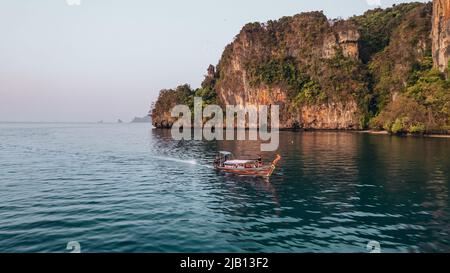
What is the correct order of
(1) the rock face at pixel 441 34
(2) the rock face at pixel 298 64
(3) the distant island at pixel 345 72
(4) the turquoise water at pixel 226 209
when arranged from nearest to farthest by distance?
(4) the turquoise water at pixel 226 209 < (3) the distant island at pixel 345 72 < (1) the rock face at pixel 441 34 < (2) the rock face at pixel 298 64

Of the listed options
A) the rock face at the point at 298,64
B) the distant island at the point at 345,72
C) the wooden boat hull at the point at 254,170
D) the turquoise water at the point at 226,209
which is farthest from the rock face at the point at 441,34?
the wooden boat hull at the point at 254,170

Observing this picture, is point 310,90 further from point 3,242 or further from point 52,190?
point 3,242

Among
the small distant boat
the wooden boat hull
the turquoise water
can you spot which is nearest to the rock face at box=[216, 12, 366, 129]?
the turquoise water

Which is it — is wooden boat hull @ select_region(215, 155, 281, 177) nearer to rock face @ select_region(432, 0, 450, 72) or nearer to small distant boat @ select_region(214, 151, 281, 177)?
small distant boat @ select_region(214, 151, 281, 177)

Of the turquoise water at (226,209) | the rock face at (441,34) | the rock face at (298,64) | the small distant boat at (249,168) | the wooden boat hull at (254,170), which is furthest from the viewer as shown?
the rock face at (298,64)

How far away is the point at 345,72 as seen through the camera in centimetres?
12875

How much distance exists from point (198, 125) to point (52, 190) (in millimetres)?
137640

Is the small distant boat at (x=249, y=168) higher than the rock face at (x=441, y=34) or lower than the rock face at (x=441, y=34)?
lower

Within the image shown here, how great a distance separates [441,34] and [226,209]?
4348 inches

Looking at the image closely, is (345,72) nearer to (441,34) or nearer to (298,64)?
(298,64)

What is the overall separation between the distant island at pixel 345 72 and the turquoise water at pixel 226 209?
6899 centimetres

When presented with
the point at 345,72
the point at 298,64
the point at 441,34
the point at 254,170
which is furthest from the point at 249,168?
the point at 298,64

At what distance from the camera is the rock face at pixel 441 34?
9931cm

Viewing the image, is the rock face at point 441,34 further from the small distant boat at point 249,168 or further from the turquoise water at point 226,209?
the small distant boat at point 249,168
